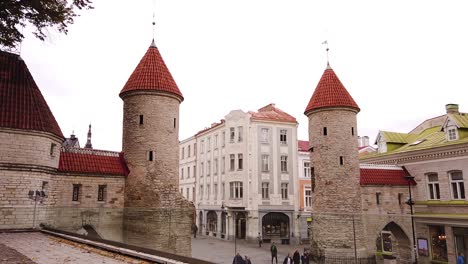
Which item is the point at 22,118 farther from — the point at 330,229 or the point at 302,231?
the point at 302,231

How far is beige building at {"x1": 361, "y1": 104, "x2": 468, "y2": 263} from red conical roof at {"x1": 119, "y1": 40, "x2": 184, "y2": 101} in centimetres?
1636

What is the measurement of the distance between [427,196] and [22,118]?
24.9m

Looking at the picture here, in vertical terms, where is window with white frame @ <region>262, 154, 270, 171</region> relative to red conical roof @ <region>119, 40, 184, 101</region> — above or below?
below

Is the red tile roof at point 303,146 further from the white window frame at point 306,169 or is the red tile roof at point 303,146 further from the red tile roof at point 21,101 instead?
the red tile roof at point 21,101

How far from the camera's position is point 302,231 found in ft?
115

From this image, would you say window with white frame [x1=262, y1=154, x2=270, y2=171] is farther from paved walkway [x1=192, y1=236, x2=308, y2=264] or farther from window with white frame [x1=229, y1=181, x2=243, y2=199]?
paved walkway [x1=192, y1=236, x2=308, y2=264]

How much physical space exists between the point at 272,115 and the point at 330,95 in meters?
13.8

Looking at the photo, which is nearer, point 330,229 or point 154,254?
point 154,254

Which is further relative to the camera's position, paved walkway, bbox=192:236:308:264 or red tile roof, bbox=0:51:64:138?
paved walkway, bbox=192:236:308:264

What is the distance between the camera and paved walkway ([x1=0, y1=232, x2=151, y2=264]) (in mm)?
8813

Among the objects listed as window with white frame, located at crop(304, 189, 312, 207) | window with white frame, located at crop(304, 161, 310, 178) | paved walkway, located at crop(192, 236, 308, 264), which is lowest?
paved walkway, located at crop(192, 236, 308, 264)

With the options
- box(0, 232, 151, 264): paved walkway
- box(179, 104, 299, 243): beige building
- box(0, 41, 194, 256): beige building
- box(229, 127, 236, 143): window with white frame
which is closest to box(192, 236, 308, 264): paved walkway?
box(179, 104, 299, 243): beige building

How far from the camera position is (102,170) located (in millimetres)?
19359

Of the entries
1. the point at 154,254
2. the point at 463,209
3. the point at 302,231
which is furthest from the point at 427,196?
the point at 154,254
